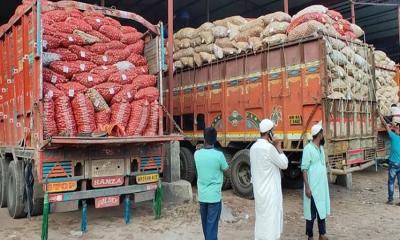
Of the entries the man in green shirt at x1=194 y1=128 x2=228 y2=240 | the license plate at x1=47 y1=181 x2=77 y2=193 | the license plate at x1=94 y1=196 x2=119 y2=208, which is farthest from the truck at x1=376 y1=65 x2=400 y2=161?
the license plate at x1=47 y1=181 x2=77 y2=193

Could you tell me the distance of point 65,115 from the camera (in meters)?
5.21

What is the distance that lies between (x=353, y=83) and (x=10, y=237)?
18.8ft

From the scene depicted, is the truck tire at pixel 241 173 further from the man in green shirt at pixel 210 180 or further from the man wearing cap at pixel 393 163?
the man in green shirt at pixel 210 180

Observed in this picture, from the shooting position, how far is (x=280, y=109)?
6.84 metres

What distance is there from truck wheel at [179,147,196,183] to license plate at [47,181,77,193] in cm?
402

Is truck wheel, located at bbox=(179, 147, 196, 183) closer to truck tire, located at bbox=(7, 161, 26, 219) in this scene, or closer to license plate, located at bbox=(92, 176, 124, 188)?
license plate, located at bbox=(92, 176, 124, 188)

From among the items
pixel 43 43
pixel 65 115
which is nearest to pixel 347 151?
pixel 65 115

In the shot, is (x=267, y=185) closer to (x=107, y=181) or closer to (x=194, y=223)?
(x=194, y=223)

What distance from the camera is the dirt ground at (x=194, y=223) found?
5200 mm

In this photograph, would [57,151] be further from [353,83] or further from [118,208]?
[353,83]

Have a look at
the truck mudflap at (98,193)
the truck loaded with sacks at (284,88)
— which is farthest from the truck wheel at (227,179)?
the truck mudflap at (98,193)

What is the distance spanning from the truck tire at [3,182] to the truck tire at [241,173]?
13.1 feet

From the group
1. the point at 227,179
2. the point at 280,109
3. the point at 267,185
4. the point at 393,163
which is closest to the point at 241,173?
the point at 227,179

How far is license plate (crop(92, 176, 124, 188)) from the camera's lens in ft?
17.4
